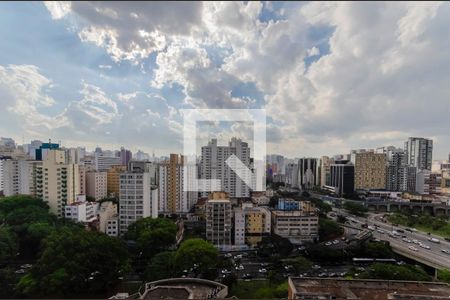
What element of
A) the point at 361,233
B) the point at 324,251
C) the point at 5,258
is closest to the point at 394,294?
the point at 324,251

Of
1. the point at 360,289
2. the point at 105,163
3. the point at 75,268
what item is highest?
the point at 105,163

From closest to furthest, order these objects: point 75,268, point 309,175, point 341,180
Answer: point 75,268 → point 341,180 → point 309,175

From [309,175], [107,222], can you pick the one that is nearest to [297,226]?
[107,222]

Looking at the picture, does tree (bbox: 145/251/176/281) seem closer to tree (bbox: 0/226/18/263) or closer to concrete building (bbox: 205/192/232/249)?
concrete building (bbox: 205/192/232/249)

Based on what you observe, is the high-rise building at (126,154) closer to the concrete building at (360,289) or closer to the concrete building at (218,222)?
the concrete building at (218,222)

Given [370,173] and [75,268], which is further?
[370,173]

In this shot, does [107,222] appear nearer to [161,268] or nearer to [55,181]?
[55,181]

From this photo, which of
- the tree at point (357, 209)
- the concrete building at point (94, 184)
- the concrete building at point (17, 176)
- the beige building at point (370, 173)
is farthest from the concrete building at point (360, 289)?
the beige building at point (370, 173)

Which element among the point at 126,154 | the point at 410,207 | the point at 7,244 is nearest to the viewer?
the point at 7,244
